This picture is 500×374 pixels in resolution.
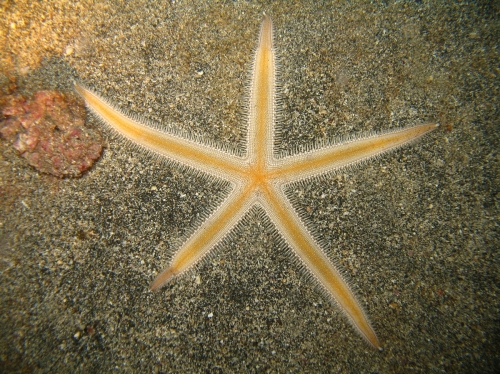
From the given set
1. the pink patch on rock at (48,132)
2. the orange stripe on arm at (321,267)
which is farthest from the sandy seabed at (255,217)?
the orange stripe on arm at (321,267)

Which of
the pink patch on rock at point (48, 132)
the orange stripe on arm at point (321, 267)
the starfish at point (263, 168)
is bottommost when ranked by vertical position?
the orange stripe on arm at point (321, 267)

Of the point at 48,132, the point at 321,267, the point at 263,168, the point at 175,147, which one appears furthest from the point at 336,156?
the point at 48,132

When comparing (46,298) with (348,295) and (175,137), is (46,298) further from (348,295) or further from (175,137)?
(348,295)

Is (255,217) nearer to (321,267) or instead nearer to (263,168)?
(263,168)

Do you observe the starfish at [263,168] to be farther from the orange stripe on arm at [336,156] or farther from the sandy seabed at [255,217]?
the sandy seabed at [255,217]

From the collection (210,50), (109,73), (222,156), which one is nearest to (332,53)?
(210,50)

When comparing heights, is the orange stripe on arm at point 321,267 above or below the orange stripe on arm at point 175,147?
below
